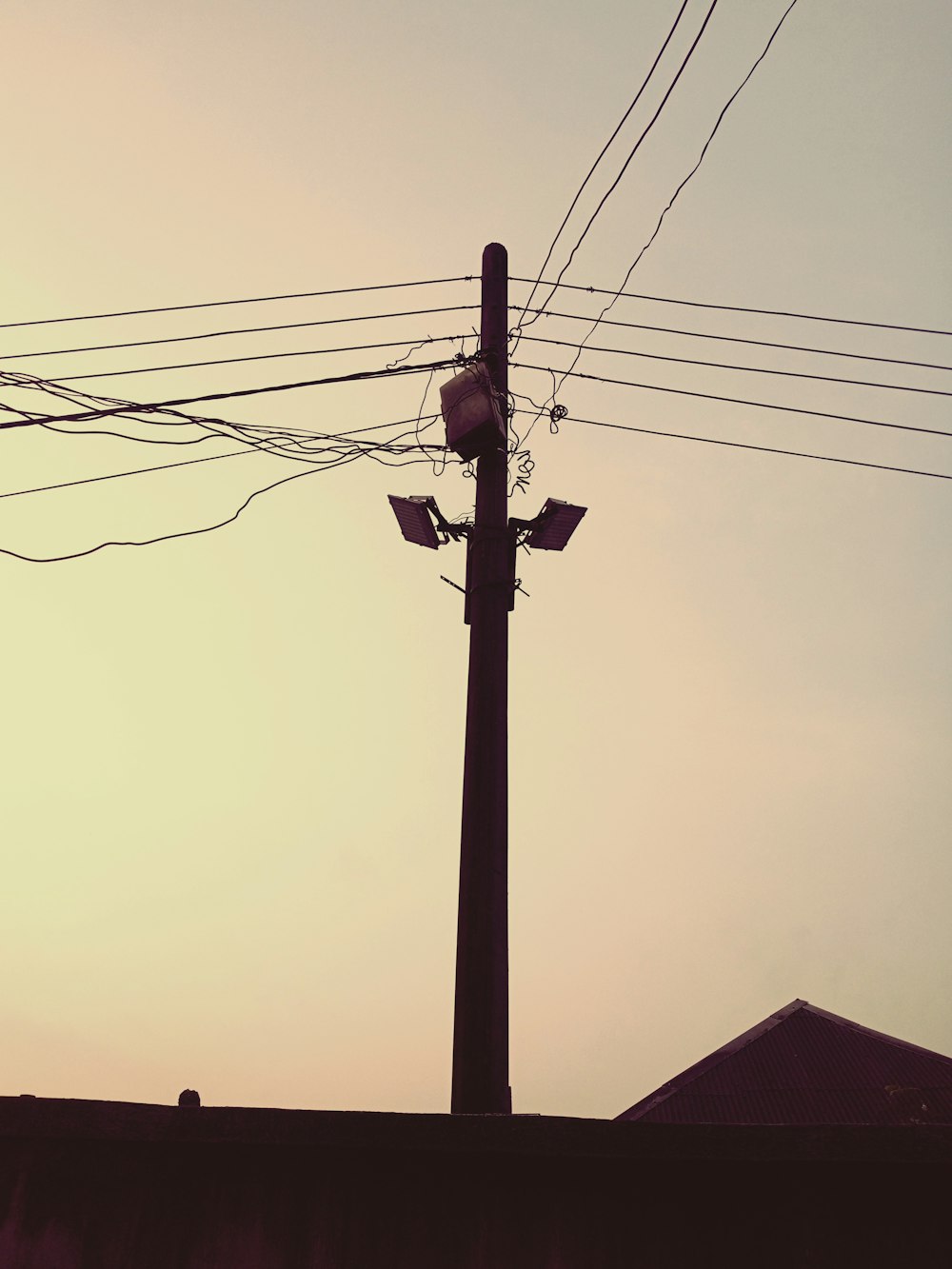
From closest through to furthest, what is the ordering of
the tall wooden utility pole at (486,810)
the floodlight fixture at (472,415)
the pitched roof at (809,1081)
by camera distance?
the tall wooden utility pole at (486,810)
the floodlight fixture at (472,415)
the pitched roof at (809,1081)

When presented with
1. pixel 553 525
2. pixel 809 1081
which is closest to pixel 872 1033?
pixel 809 1081

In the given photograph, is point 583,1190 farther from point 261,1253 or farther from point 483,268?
point 483,268

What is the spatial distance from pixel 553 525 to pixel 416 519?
1.02 m

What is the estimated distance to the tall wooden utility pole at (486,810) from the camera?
15.5ft

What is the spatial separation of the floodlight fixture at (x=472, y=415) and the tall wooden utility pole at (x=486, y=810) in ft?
0.37

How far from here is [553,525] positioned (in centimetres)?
664

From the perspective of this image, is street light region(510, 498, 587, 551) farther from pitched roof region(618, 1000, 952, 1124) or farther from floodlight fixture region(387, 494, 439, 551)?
pitched roof region(618, 1000, 952, 1124)

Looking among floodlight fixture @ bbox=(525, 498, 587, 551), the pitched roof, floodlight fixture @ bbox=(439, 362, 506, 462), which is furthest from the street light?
the pitched roof

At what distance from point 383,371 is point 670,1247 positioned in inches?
235

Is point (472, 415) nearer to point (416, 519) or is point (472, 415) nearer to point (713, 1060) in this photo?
point (416, 519)

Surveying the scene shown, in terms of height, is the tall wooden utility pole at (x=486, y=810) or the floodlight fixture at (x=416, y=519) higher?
the floodlight fixture at (x=416, y=519)

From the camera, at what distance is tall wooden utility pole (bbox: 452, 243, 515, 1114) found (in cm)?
471

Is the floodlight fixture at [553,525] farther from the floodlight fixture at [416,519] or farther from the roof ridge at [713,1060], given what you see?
the roof ridge at [713,1060]

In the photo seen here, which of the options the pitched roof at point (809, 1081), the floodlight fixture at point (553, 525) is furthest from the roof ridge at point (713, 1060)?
the floodlight fixture at point (553, 525)
